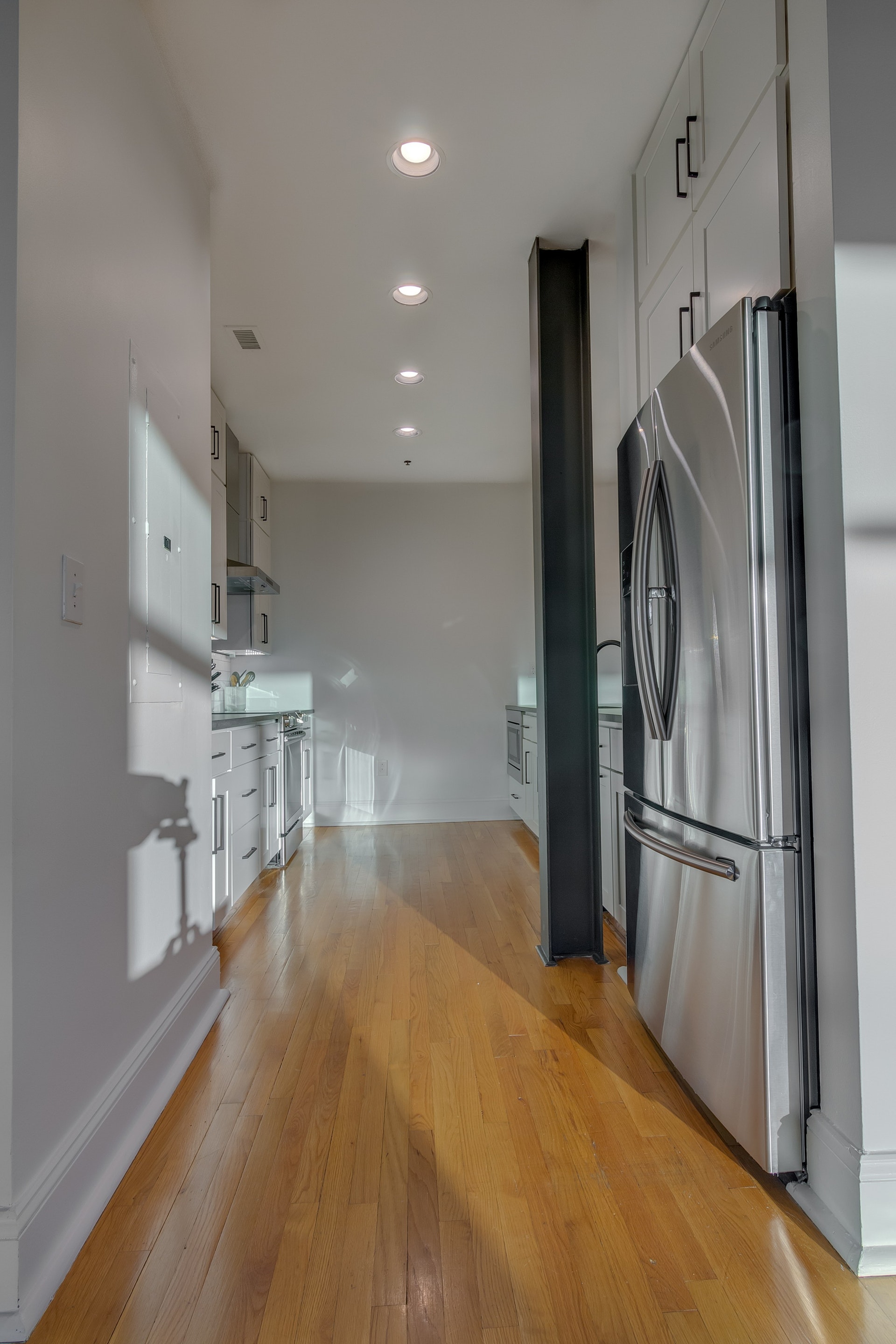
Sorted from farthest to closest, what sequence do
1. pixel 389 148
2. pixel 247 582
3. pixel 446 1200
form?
pixel 247 582
pixel 389 148
pixel 446 1200

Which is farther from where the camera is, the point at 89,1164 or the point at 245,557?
the point at 245,557

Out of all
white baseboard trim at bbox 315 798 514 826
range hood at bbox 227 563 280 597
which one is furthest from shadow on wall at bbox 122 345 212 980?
white baseboard trim at bbox 315 798 514 826

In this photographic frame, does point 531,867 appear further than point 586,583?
Yes

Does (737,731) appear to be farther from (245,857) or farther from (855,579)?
(245,857)

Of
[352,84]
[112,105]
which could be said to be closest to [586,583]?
[352,84]

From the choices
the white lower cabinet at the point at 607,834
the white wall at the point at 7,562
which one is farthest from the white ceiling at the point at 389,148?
the white lower cabinet at the point at 607,834

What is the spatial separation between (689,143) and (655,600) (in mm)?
1163

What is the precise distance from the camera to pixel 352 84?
2125 millimetres

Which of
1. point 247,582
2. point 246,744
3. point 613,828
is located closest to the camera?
point 613,828

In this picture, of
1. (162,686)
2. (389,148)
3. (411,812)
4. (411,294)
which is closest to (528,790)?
(411,812)

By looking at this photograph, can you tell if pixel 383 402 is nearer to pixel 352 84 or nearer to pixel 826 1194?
pixel 352 84

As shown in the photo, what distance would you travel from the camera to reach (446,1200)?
1441 millimetres

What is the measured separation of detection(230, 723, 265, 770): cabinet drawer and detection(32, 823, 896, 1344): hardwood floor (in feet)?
3.17

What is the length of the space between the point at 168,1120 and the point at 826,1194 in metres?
1.33
